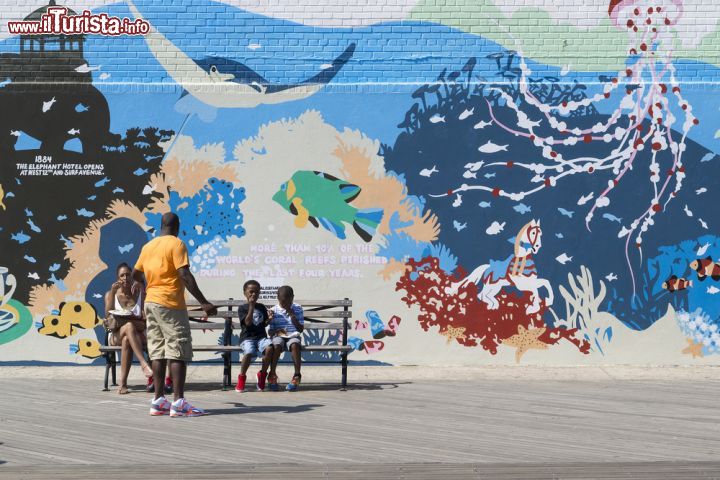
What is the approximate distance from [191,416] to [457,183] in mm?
5153

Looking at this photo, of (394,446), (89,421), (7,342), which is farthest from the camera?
(7,342)

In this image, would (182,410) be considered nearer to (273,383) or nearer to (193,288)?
(193,288)

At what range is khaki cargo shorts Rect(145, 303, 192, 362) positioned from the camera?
32.3ft

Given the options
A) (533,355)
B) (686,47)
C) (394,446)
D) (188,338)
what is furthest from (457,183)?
(394,446)

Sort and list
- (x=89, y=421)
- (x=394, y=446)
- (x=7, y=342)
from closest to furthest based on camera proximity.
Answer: (x=394, y=446)
(x=89, y=421)
(x=7, y=342)

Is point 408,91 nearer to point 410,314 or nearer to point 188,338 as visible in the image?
point 410,314

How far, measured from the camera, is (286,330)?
461 inches

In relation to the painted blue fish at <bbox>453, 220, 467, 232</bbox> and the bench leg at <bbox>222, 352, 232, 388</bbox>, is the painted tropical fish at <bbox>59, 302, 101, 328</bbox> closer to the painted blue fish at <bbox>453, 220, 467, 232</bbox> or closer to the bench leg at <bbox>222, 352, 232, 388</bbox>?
the bench leg at <bbox>222, 352, 232, 388</bbox>

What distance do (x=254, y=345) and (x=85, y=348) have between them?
2.94m

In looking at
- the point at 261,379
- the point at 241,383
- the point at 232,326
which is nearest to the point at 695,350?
the point at 261,379

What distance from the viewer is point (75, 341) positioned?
533 inches

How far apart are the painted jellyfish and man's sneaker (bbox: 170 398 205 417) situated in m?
4.92

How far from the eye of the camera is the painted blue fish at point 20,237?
44.6 ft

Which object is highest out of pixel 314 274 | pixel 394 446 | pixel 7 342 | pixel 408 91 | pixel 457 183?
pixel 408 91
